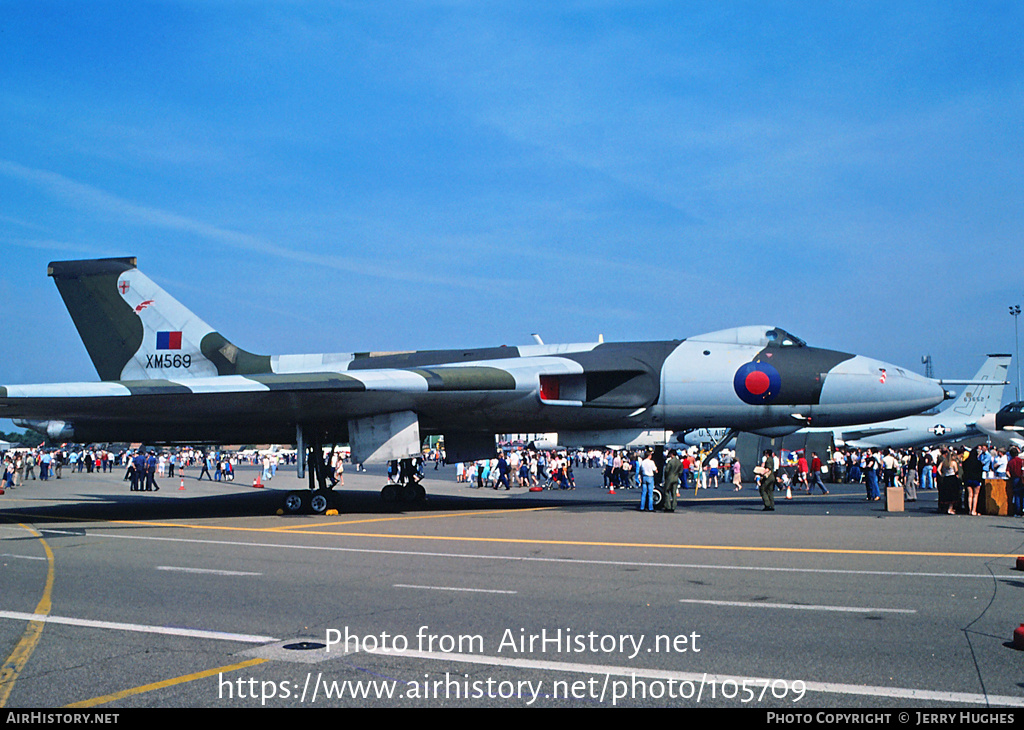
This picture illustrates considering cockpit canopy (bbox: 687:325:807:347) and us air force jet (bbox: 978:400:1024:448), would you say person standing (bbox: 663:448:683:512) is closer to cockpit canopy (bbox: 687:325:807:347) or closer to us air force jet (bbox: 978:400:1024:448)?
cockpit canopy (bbox: 687:325:807:347)

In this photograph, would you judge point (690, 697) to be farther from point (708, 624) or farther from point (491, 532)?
point (491, 532)

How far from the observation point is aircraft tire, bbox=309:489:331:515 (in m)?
17.8

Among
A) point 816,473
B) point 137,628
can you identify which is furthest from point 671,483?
point 137,628

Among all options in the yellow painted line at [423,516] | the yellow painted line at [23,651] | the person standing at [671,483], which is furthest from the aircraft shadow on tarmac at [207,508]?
the yellow painted line at [23,651]

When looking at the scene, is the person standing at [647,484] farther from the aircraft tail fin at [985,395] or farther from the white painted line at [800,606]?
the aircraft tail fin at [985,395]

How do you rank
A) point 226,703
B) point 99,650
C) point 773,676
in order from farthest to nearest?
point 99,650
point 773,676
point 226,703

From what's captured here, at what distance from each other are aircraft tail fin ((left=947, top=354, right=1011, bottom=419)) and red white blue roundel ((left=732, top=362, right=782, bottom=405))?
4104cm

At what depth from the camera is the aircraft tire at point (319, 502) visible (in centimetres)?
1777

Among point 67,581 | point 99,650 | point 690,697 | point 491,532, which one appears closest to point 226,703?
point 99,650

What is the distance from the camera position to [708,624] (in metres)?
6.50

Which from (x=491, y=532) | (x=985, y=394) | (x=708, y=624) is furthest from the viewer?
(x=985, y=394)

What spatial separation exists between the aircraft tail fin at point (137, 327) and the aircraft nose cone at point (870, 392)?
1315 cm

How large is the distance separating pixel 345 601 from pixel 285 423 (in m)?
11.5

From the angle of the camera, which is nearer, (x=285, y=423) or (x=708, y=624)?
(x=708, y=624)
